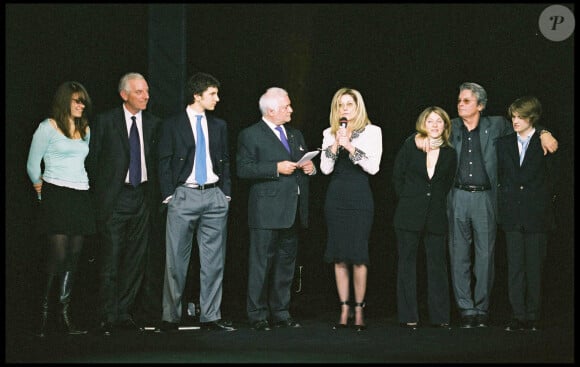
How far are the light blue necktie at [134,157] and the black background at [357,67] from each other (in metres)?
0.52

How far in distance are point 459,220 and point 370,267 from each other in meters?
1.18

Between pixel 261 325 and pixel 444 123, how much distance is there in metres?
1.92

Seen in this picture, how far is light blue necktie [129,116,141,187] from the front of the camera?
27.7ft

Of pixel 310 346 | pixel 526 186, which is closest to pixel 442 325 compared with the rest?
pixel 526 186

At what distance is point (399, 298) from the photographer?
28.2ft

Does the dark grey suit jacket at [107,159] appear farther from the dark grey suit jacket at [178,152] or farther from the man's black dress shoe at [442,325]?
the man's black dress shoe at [442,325]

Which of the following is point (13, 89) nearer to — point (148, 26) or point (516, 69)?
point (148, 26)

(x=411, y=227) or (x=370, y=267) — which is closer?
(x=411, y=227)

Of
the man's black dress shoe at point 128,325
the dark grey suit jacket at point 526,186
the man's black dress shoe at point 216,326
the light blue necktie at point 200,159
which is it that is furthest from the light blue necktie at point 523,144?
the man's black dress shoe at point 128,325

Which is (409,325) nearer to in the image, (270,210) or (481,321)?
(481,321)

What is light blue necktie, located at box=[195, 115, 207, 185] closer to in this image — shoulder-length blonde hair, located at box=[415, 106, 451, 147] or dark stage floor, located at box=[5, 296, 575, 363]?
dark stage floor, located at box=[5, 296, 575, 363]

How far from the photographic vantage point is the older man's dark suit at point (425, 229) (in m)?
8.58

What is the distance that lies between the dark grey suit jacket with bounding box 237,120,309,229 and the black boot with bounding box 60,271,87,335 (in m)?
1.34

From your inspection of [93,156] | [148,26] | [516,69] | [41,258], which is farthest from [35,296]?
[516,69]
